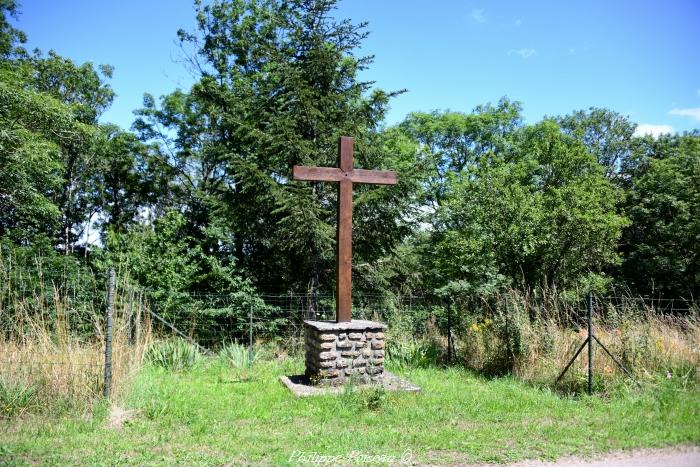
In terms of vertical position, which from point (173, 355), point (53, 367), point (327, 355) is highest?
point (53, 367)

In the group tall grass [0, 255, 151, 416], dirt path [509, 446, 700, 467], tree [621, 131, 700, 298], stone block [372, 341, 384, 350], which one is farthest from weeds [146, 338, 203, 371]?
tree [621, 131, 700, 298]

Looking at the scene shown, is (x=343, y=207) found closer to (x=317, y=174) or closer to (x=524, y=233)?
(x=317, y=174)

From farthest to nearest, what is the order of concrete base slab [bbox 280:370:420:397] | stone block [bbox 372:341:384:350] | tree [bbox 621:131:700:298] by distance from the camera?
tree [bbox 621:131:700:298] < stone block [bbox 372:341:384:350] < concrete base slab [bbox 280:370:420:397]

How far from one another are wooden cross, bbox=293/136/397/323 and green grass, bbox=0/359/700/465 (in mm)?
1577

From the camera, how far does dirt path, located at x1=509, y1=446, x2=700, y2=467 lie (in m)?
4.39

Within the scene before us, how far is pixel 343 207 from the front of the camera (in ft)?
26.1

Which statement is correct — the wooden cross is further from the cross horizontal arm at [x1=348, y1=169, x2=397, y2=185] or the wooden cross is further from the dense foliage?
the dense foliage

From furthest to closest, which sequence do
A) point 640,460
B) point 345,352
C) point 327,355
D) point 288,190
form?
point 288,190 < point 345,352 < point 327,355 < point 640,460

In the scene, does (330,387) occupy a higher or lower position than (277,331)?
lower

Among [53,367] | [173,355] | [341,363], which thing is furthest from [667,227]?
[53,367]

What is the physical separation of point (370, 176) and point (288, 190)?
444 cm

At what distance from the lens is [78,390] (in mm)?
5926

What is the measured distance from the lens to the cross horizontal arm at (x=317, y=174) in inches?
306

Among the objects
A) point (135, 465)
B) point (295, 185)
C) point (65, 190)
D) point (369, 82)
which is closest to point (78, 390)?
point (135, 465)
